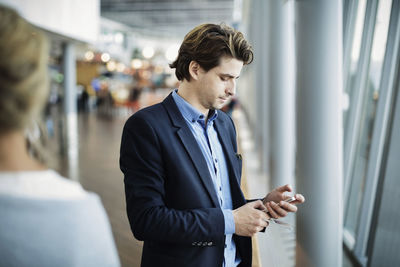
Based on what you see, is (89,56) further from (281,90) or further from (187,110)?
(187,110)

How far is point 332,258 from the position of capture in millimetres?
2742

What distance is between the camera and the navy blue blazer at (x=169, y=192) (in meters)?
1.24

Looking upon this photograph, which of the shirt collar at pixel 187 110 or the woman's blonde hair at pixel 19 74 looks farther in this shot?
the shirt collar at pixel 187 110

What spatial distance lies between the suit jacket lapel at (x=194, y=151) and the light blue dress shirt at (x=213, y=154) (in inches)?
1.9

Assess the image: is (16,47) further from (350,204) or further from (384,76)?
(350,204)

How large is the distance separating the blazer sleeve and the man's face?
281 millimetres

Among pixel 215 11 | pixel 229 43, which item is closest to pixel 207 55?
pixel 229 43

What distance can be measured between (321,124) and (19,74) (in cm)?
234

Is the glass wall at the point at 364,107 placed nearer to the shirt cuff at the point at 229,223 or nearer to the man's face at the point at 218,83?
the man's face at the point at 218,83

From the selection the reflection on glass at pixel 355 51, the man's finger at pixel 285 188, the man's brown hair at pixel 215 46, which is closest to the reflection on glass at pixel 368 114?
the reflection on glass at pixel 355 51

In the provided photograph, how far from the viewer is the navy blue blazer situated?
1.24 meters

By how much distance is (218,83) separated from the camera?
1.44 meters

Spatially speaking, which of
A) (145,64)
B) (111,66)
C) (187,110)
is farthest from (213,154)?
(145,64)

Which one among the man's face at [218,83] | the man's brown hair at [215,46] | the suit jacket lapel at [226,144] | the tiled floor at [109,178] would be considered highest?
the man's brown hair at [215,46]
